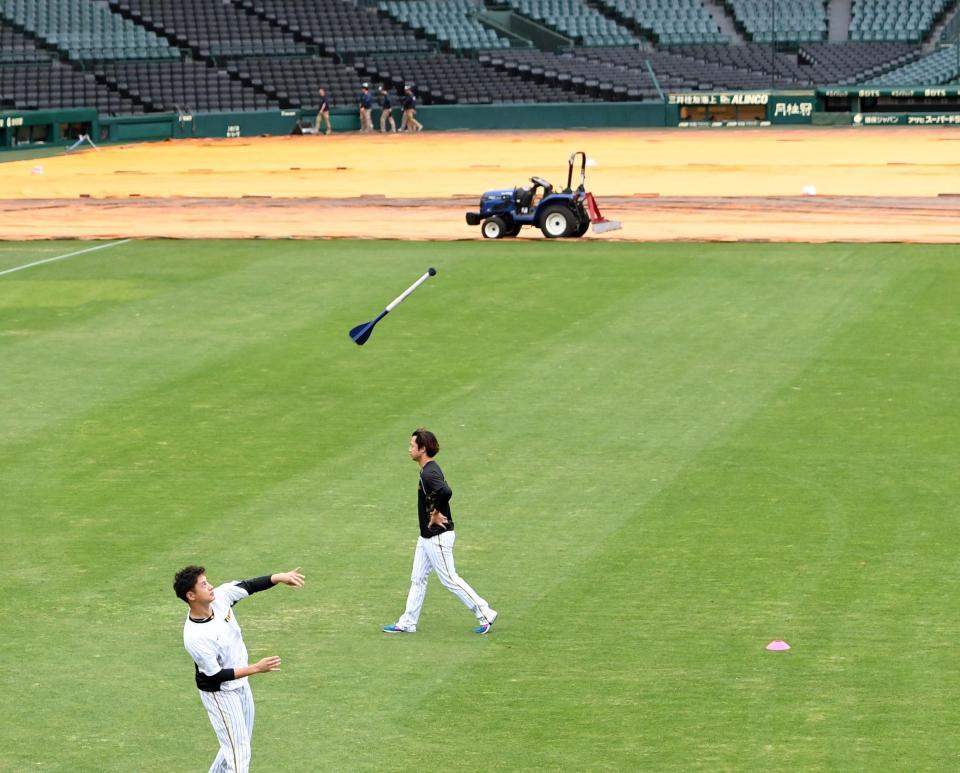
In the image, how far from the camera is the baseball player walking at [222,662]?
9.80m

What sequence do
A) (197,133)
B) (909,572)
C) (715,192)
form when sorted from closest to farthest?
(909,572) < (715,192) < (197,133)

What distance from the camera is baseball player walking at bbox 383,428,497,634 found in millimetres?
13156

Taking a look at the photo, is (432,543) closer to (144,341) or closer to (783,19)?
(144,341)

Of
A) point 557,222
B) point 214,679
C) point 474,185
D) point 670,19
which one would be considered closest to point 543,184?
point 557,222

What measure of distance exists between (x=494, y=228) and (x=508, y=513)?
63.8 ft

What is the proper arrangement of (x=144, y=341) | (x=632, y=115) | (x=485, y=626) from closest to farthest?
(x=485, y=626), (x=144, y=341), (x=632, y=115)

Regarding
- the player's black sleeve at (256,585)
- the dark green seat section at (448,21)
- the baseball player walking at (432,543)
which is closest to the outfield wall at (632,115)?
the dark green seat section at (448,21)

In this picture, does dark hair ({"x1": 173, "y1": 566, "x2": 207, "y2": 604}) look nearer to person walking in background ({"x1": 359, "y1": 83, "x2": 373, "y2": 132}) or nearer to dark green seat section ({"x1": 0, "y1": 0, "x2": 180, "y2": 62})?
person walking in background ({"x1": 359, "y1": 83, "x2": 373, "y2": 132})

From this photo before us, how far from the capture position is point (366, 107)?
6850cm

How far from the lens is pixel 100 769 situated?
11.2m

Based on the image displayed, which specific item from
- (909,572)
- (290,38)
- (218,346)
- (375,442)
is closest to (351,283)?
(218,346)

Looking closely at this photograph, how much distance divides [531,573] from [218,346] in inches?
463

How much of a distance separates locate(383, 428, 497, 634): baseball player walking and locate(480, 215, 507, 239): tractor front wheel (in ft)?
74.8

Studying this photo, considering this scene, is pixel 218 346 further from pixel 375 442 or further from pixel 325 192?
pixel 325 192
